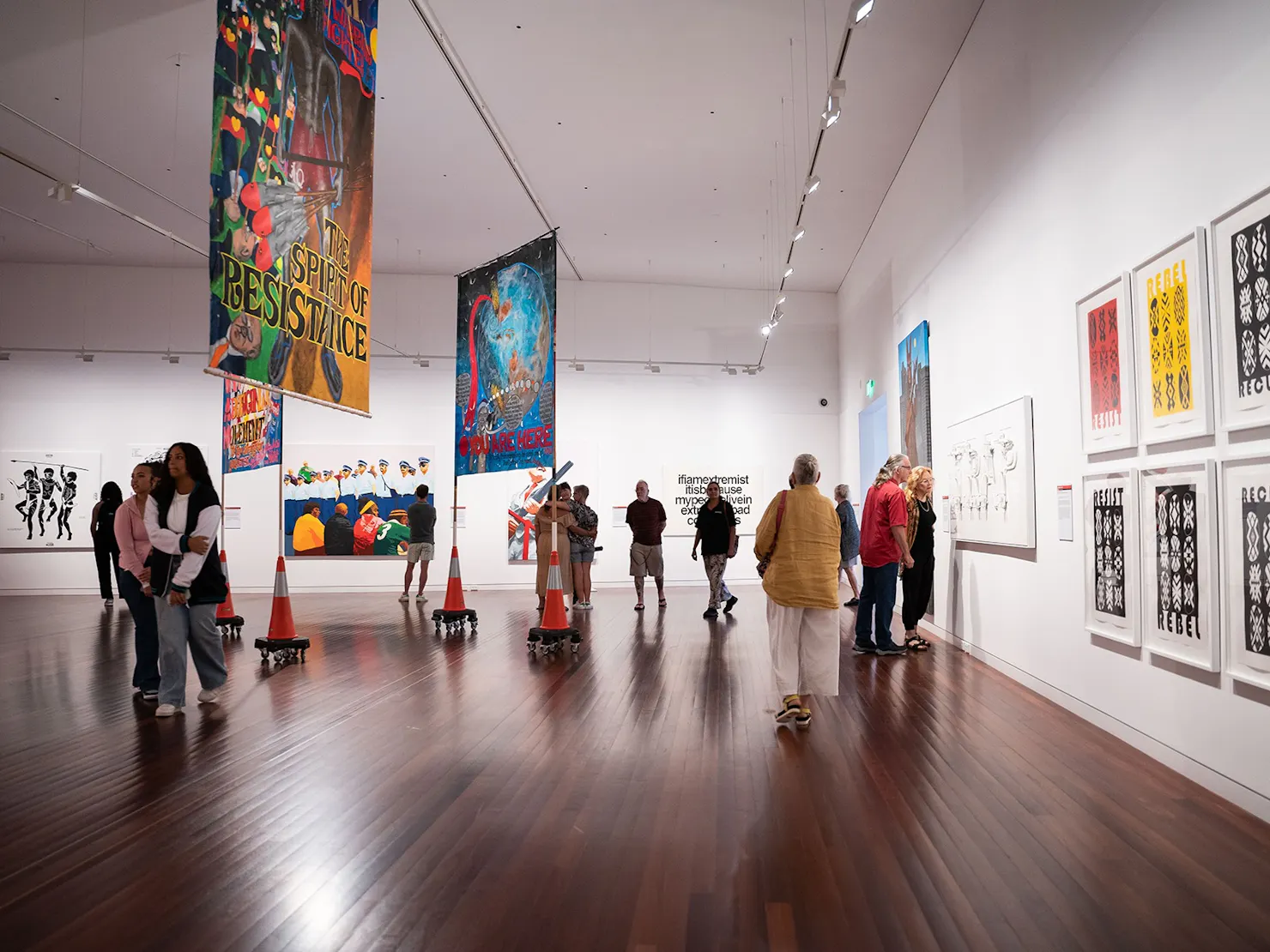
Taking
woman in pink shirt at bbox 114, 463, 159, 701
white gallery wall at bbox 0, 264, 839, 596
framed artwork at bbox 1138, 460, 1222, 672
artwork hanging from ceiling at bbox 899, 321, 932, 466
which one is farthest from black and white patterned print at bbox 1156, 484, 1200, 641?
white gallery wall at bbox 0, 264, 839, 596

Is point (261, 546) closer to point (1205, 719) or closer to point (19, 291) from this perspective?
point (19, 291)

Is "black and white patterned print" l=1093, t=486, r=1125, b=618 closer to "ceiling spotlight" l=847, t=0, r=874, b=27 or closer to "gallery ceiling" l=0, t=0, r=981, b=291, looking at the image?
"ceiling spotlight" l=847, t=0, r=874, b=27

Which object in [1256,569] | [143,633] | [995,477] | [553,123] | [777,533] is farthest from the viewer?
[553,123]

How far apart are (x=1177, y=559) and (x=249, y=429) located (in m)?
9.49

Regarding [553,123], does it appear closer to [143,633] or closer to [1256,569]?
[143,633]

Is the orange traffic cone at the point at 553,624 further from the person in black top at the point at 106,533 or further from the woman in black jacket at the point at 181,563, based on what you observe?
the person in black top at the point at 106,533

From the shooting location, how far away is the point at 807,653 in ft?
16.2

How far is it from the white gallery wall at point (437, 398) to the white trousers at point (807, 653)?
10.3 meters

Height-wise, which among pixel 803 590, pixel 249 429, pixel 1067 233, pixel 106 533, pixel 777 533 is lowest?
pixel 803 590

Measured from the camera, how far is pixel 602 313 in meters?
15.7

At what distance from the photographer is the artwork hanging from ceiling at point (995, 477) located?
5938mm

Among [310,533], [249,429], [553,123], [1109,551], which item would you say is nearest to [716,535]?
[553,123]

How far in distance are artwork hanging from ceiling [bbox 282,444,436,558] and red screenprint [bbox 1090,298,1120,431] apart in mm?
11939

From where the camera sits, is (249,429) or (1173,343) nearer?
(1173,343)
